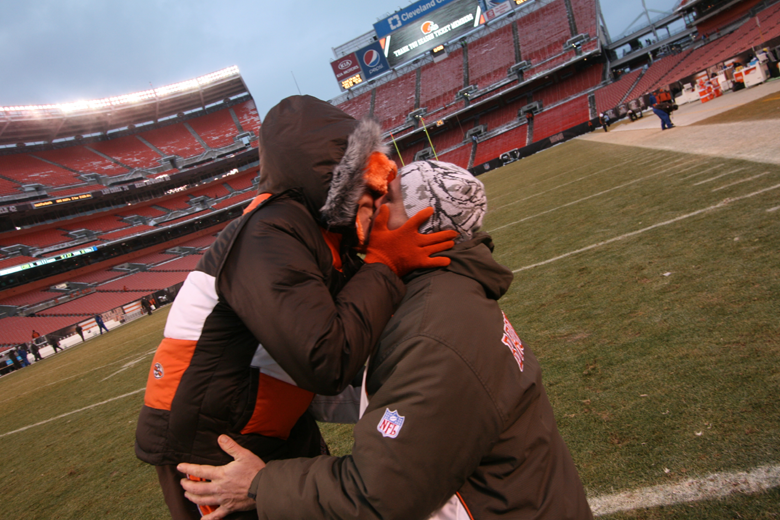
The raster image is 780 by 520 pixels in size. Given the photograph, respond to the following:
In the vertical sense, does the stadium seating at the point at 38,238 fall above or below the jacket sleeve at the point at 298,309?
above

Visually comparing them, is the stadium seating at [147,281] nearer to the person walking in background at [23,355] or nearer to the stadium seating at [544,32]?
the person walking in background at [23,355]

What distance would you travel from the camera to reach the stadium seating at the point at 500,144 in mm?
35750

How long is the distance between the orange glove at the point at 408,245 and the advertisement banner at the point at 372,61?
51742 millimetres

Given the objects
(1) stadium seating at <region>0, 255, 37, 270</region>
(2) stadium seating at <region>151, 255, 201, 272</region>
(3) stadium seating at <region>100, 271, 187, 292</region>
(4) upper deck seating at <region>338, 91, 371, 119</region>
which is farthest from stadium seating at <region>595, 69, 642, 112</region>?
(1) stadium seating at <region>0, 255, 37, 270</region>

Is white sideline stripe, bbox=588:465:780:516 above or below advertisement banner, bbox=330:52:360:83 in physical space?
below

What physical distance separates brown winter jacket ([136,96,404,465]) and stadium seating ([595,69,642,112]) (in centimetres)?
3604

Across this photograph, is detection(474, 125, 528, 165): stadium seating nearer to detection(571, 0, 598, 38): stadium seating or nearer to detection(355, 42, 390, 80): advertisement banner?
detection(571, 0, 598, 38): stadium seating

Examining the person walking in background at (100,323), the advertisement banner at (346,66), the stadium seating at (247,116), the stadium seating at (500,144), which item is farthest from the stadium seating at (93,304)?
the advertisement banner at (346,66)

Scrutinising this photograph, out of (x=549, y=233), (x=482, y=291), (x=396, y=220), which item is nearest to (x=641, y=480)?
(x=482, y=291)

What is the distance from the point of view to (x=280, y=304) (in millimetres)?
1203

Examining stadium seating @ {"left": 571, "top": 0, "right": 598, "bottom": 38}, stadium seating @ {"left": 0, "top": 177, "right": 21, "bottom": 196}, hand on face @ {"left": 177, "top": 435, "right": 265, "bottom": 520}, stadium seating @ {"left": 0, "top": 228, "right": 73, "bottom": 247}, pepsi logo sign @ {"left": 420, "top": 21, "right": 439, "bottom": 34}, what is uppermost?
pepsi logo sign @ {"left": 420, "top": 21, "right": 439, "bottom": 34}

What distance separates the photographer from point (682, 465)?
1876mm

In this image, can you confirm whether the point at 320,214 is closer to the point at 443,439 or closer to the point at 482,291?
the point at 482,291

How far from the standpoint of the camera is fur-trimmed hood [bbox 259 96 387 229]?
1503 mm
